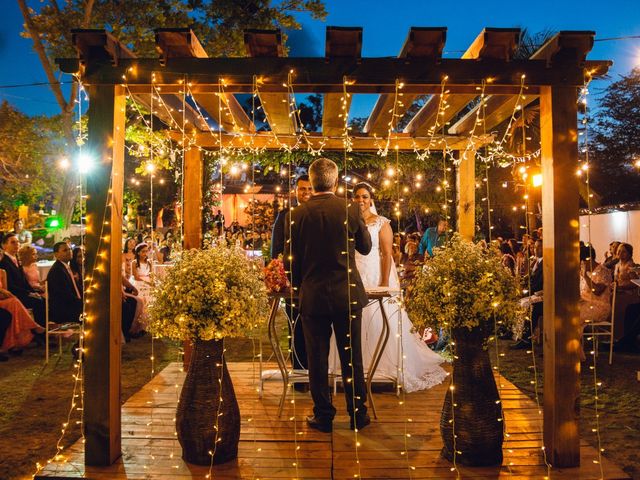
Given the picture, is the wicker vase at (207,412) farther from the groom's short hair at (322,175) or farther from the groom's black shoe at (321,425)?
the groom's short hair at (322,175)

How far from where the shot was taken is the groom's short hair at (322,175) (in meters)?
3.94

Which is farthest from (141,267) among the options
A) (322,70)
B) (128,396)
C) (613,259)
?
(613,259)

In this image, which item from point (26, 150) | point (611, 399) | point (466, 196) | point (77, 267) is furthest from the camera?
point (26, 150)

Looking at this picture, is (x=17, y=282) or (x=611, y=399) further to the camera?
(x=17, y=282)

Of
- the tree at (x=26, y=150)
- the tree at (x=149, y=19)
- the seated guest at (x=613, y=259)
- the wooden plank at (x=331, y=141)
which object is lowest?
the seated guest at (x=613, y=259)

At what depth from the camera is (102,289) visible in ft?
11.8

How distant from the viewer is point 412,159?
8.02 metres

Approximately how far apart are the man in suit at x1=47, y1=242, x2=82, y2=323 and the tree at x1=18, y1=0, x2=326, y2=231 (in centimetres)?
718

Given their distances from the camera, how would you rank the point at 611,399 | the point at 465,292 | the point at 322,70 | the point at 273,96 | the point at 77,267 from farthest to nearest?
the point at 77,267 < the point at 611,399 < the point at 273,96 < the point at 322,70 < the point at 465,292

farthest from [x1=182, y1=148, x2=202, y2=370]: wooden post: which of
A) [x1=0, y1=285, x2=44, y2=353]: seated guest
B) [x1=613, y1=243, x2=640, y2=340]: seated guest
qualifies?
[x1=613, y1=243, x2=640, y2=340]: seated guest

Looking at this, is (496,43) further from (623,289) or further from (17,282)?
(17,282)

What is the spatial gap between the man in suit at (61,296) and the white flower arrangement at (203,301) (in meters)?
4.01

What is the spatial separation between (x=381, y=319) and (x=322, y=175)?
1.94m

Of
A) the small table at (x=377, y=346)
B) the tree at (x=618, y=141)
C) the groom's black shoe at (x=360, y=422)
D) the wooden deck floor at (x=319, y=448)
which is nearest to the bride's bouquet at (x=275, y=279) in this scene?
the small table at (x=377, y=346)
